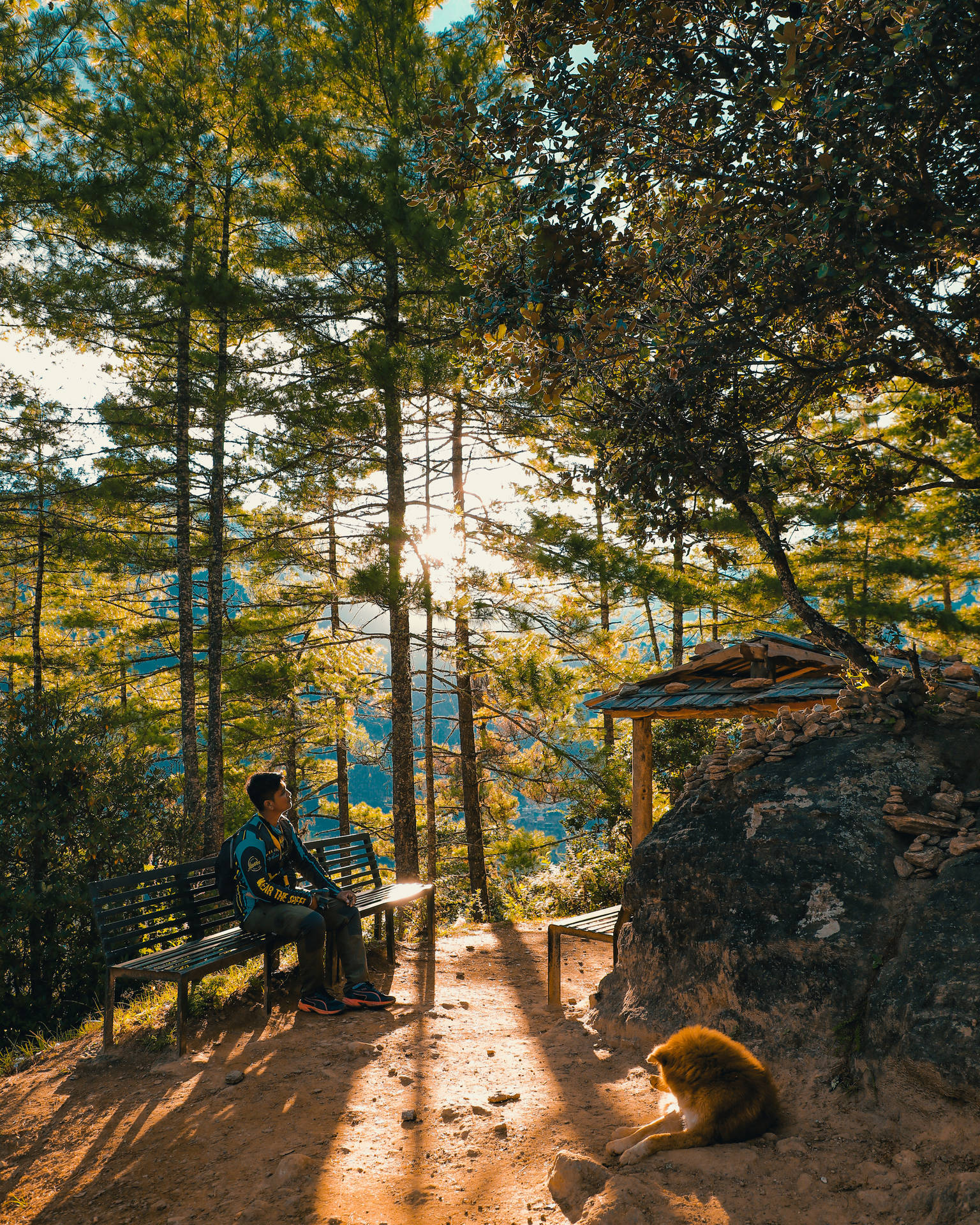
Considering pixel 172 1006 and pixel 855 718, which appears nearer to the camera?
pixel 855 718

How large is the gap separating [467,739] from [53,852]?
7.59 metres

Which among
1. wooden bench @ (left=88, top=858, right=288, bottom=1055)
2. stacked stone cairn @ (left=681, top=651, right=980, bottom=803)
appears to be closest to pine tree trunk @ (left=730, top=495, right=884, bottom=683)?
stacked stone cairn @ (left=681, top=651, right=980, bottom=803)

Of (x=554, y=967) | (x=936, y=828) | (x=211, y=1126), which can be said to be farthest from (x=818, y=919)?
(x=211, y=1126)

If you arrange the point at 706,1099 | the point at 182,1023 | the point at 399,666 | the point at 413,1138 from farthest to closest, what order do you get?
the point at 399,666 < the point at 182,1023 < the point at 413,1138 < the point at 706,1099

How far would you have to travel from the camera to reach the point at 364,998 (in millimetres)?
4762

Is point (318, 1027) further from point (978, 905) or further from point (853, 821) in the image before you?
point (978, 905)

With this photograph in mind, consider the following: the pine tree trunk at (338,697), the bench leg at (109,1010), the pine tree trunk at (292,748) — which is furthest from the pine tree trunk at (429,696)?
the bench leg at (109,1010)

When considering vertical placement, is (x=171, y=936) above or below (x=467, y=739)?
below

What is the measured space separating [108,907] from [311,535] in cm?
580

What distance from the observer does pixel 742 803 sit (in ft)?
12.2

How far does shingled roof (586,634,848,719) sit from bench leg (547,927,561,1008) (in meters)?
2.20

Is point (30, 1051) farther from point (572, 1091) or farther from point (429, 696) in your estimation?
point (429, 696)

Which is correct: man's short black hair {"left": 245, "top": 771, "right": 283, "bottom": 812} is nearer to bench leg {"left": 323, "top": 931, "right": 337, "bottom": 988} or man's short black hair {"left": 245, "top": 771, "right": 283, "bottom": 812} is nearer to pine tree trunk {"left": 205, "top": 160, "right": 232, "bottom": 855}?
bench leg {"left": 323, "top": 931, "right": 337, "bottom": 988}

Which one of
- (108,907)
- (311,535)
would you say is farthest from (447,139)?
(311,535)
